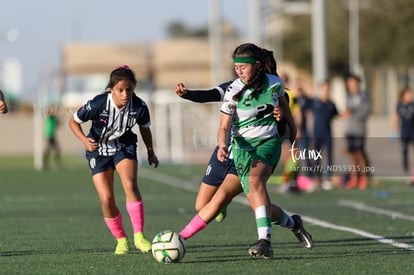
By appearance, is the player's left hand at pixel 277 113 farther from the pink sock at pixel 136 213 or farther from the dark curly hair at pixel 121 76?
the pink sock at pixel 136 213

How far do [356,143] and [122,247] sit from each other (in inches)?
517

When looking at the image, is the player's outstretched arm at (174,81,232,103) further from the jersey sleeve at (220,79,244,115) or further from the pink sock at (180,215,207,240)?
the pink sock at (180,215,207,240)

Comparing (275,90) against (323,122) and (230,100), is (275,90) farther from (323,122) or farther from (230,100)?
(323,122)

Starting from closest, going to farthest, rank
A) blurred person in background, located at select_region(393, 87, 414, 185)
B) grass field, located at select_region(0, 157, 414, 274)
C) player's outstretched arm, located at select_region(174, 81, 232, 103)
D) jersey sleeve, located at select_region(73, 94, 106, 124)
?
grass field, located at select_region(0, 157, 414, 274)
player's outstretched arm, located at select_region(174, 81, 232, 103)
jersey sleeve, located at select_region(73, 94, 106, 124)
blurred person in background, located at select_region(393, 87, 414, 185)

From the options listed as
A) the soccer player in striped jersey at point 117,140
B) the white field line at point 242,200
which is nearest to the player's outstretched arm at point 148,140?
the soccer player in striped jersey at point 117,140

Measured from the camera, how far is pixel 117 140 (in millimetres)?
11336

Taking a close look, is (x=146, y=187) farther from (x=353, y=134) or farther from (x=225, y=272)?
(x=225, y=272)

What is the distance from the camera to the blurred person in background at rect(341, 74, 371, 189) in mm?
23500

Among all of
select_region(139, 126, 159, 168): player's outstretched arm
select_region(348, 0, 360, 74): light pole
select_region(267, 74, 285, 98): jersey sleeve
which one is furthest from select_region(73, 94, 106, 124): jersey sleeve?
select_region(348, 0, 360, 74): light pole

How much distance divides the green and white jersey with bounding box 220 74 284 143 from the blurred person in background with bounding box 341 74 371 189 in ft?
43.2

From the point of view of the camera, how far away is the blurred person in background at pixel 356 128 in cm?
2350

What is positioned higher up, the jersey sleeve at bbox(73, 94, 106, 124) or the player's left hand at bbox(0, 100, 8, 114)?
the player's left hand at bbox(0, 100, 8, 114)

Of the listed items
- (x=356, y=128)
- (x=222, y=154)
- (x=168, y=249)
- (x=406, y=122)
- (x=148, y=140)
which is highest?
(x=222, y=154)

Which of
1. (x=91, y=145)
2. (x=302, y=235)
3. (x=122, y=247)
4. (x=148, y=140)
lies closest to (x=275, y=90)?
(x=302, y=235)
